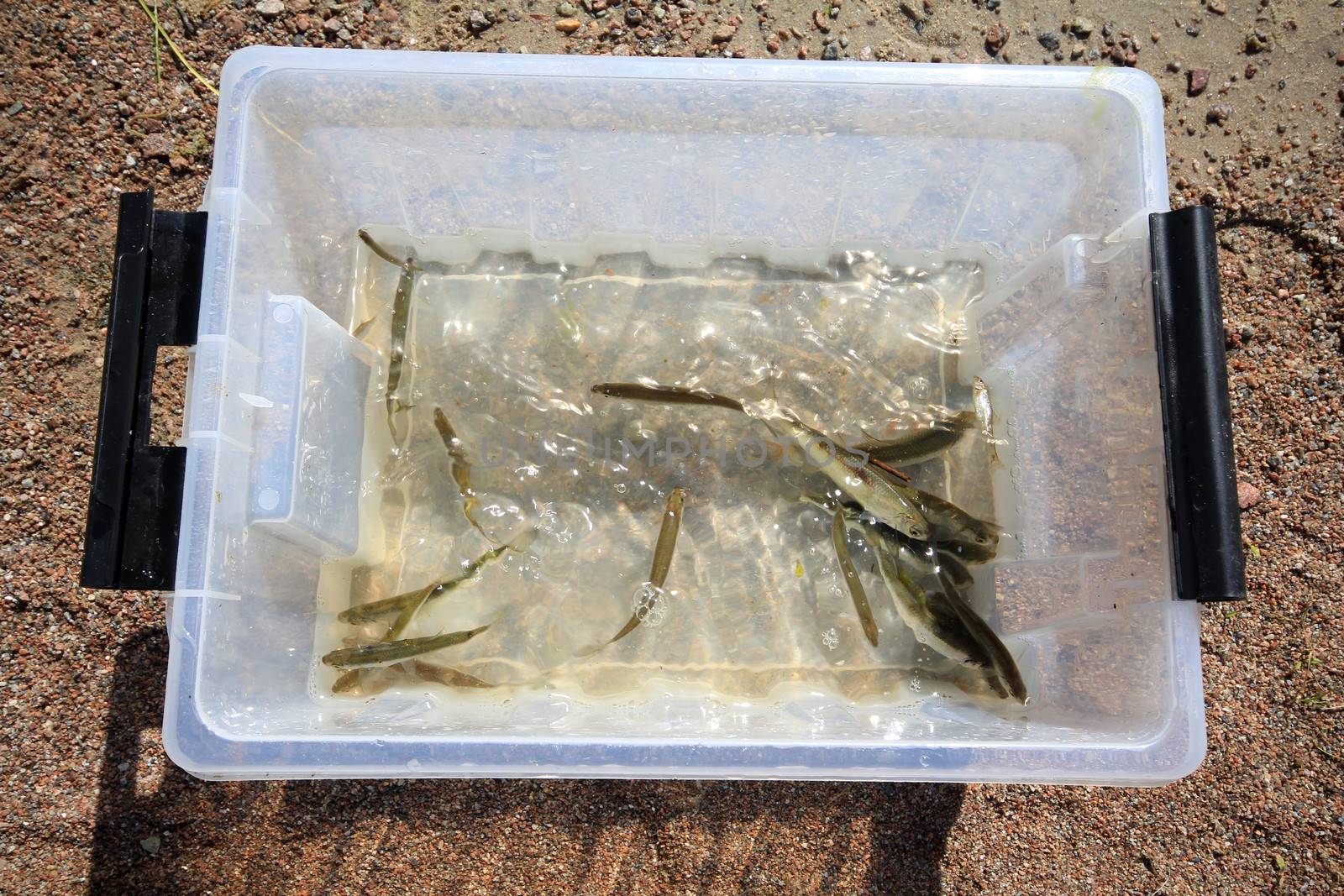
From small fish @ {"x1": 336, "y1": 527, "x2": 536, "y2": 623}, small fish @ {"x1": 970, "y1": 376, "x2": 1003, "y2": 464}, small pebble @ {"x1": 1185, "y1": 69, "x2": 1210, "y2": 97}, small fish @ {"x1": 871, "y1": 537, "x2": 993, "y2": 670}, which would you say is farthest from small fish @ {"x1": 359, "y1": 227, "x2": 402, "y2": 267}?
small pebble @ {"x1": 1185, "y1": 69, "x2": 1210, "y2": 97}

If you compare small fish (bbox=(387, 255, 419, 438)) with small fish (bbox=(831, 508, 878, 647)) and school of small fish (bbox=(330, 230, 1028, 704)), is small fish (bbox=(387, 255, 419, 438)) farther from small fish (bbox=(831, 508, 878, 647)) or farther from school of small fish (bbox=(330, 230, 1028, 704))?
small fish (bbox=(831, 508, 878, 647))

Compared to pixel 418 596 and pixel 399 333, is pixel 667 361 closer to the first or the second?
pixel 399 333

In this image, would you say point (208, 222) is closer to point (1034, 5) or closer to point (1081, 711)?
point (1081, 711)

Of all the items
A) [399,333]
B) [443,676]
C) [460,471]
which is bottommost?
[443,676]

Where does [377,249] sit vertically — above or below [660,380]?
above

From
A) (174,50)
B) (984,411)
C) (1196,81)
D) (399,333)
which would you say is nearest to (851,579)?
(984,411)

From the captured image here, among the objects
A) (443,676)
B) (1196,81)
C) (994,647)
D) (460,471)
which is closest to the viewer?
(994,647)

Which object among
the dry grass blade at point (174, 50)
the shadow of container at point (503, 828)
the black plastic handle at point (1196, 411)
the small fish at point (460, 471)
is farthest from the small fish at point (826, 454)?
the dry grass blade at point (174, 50)

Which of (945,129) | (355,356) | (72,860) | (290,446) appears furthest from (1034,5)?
(72,860)
